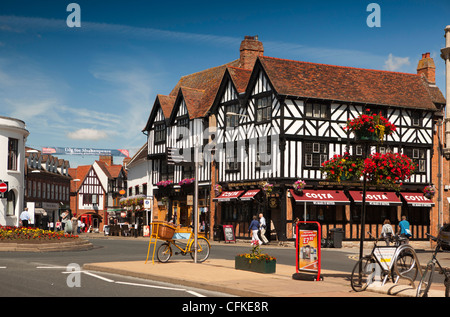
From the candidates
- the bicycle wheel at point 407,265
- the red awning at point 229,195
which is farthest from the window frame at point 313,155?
the bicycle wheel at point 407,265

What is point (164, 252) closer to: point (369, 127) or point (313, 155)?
point (369, 127)

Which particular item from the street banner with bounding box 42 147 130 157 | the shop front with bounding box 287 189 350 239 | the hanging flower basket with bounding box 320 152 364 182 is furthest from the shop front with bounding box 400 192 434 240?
the street banner with bounding box 42 147 130 157

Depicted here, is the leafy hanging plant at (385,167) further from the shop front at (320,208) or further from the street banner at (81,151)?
the street banner at (81,151)

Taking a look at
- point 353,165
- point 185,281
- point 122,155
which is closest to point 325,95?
point 353,165

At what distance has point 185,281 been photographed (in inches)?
509

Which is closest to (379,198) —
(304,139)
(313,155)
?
(313,155)

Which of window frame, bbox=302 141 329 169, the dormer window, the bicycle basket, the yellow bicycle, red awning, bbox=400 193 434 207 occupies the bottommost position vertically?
the yellow bicycle

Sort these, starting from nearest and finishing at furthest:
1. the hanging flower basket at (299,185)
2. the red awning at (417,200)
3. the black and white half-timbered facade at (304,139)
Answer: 1. the hanging flower basket at (299,185)
2. the black and white half-timbered facade at (304,139)
3. the red awning at (417,200)

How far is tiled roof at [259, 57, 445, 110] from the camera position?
121 feet

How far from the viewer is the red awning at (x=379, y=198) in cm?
3712

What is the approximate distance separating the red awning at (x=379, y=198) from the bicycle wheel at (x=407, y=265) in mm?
25012

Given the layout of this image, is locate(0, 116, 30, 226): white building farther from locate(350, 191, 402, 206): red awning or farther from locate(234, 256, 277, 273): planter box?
locate(234, 256, 277, 273): planter box

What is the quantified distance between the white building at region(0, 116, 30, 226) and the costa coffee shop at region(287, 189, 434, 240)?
1672 centimetres
